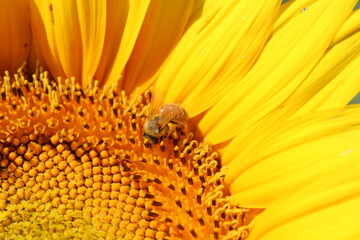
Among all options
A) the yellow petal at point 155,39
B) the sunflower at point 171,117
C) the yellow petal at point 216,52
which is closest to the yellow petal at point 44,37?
the sunflower at point 171,117

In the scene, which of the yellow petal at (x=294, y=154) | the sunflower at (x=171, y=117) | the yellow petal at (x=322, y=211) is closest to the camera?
the yellow petal at (x=322, y=211)

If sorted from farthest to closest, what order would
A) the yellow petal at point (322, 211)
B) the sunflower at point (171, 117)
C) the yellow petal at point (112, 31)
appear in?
the yellow petal at point (112, 31)
the sunflower at point (171, 117)
the yellow petal at point (322, 211)

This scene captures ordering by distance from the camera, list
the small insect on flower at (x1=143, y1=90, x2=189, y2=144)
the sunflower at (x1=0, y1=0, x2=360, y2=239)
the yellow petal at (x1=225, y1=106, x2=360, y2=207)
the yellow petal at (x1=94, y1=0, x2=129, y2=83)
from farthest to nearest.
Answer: the yellow petal at (x1=94, y1=0, x2=129, y2=83), the small insect on flower at (x1=143, y1=90, x2=189, y2=144), the sunflower at (x1=0, y1=0, x2=360, y2=239), the yellow petal at (x1=225, y1=106, x2=360, y2=207)

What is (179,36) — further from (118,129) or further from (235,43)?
(118,129)

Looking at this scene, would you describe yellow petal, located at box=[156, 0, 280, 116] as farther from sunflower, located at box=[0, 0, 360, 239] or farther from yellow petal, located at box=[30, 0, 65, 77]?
yellow petal, located at box=[30, 0, 65, 77]

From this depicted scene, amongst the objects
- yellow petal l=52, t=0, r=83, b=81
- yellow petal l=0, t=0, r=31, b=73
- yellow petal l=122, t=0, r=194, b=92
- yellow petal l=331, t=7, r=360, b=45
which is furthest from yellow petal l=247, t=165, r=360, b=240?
yellow petal l=0, t=0, r=31, b=73

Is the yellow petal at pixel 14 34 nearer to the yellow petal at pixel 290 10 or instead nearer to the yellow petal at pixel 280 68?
the yellow petal at pixel 280 68
